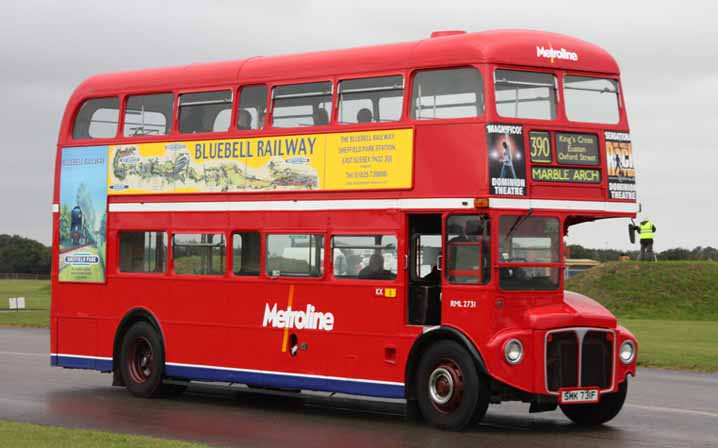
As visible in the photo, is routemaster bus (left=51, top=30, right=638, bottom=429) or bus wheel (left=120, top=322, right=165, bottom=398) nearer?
routemaster bus (left=51, top=30, right=638, bottom=429)

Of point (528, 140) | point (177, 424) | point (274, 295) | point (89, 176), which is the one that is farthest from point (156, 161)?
point (528, 140)

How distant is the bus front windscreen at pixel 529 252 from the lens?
15.3 metres

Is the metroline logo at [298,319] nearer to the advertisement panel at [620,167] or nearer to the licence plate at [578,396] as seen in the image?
the licence plate at [578,396]

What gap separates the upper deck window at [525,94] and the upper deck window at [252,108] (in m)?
3.85

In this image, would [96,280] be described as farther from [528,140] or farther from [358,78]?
[528,140]

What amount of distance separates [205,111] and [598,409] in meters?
6.76

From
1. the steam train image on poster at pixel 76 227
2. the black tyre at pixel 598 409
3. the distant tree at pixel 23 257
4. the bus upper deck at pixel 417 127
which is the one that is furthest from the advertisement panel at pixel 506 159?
the distant tree at pixel 23 257

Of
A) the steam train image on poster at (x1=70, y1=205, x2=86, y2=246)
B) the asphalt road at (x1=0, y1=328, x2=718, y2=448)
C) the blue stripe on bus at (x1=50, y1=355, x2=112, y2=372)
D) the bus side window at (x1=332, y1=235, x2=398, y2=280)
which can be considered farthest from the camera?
the steam train image on poster at (x1=70, y1=205, x2=86, y2=246)

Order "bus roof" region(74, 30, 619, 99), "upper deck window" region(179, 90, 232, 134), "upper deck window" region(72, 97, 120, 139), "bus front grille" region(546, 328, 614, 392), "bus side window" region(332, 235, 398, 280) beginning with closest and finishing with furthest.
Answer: "bus front grille" region(546, 328, 614, 392) → "bus roof" region(74, 30, 619, 99) → "bus side window" region(332, 235, 398, 280) → "upper deck window" region(179, 90, 232, 134) → "upper deck window" region(72, 97, 120, 139)

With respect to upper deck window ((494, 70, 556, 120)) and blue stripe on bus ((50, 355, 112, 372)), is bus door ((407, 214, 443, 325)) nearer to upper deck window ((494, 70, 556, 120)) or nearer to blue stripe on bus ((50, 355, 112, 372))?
upper deck window ((494, 70, 556, 120))

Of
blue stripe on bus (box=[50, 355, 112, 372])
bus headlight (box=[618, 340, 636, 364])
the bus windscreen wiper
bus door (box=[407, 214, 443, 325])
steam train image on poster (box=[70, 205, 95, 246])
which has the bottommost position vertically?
blue stripe on bus (box=[50, 355, 112, 372])

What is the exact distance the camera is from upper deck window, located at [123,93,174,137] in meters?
19.3

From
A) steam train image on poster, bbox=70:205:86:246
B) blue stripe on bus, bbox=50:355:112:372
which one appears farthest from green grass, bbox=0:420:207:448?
steam train image on poster, bbox=70:205:86:246

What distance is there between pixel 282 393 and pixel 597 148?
6511mm
